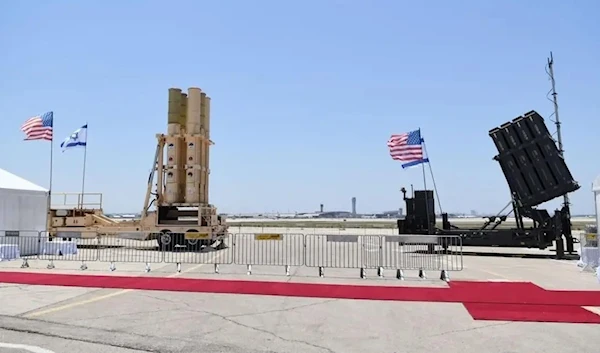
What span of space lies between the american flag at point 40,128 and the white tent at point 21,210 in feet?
11.5

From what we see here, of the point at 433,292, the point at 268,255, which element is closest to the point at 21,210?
the point at 268,255

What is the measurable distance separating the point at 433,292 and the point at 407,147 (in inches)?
417

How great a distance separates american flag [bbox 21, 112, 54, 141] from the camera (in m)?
21.5

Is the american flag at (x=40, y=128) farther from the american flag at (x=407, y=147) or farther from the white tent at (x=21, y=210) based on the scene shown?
the american flag at (x=407, y=147)

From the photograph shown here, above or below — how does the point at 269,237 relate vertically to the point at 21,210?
below

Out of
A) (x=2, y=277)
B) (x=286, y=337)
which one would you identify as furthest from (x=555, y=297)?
(x=2, y=277)

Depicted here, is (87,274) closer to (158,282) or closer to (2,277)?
(2,277)

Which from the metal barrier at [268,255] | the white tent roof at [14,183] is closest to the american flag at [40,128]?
the white tent roof at [14,183]

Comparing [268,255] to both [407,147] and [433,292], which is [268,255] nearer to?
[407,147]

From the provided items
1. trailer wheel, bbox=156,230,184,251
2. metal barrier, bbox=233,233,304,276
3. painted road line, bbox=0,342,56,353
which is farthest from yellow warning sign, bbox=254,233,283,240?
painted road line, bbox=0,342,56,353

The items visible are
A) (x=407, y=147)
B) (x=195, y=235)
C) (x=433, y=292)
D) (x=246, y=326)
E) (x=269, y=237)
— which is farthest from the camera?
(x=407, y=147)

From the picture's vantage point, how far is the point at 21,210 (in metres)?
17.4

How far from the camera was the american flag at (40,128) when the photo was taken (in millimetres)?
21516

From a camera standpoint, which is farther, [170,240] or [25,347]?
[170,240]
